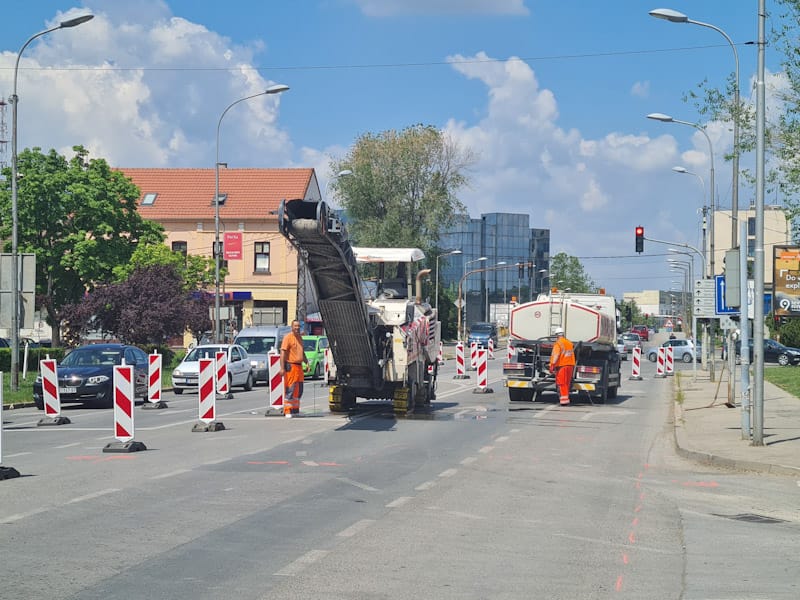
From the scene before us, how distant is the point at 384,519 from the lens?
32.6 feet

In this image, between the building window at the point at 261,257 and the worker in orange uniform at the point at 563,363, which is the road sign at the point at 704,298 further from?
the building window at the point at 261,257

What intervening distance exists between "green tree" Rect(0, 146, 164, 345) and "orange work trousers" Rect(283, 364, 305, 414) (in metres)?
33.8

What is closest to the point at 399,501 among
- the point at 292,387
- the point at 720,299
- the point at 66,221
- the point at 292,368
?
the point at 292,368

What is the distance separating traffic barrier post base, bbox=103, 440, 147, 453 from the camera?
50.6 feet

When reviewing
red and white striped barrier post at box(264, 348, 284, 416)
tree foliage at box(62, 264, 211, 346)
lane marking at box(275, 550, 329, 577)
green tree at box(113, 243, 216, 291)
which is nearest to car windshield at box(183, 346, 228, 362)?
tree foliage at box(62, 264, 211, 346)

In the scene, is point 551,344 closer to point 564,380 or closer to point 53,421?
point 564,380

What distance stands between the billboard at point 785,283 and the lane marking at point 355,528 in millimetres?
59598

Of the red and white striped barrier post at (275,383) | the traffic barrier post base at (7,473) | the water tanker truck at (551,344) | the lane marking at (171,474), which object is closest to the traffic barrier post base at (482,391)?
the water tanker truck at (551,344)

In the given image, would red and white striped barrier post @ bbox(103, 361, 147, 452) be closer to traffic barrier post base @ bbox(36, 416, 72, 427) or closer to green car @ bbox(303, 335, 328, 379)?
traffic barrier post base @ bbox(36, 416, 72, 427)

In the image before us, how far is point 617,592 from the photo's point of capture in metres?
7.25

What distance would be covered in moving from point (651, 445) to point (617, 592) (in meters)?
11.3

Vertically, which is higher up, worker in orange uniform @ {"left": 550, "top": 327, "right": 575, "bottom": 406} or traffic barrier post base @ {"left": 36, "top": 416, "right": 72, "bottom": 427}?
worker in orange uniform @ {"left": 550, "top": 327, "right": 575, "bottom": 406}

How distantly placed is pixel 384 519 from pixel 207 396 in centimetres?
968

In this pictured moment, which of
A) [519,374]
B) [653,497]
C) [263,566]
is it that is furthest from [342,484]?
[519,374]
